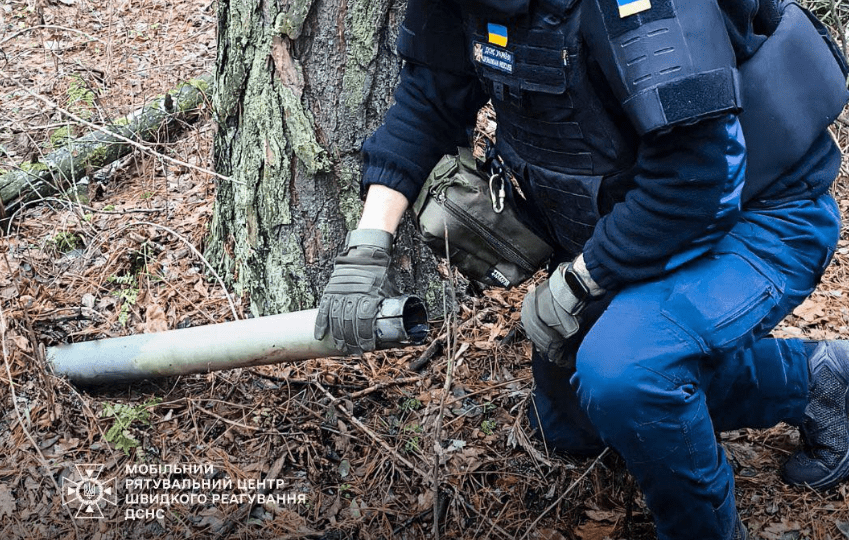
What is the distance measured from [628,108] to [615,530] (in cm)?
142

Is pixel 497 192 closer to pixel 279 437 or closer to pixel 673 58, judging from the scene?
pixel 673 58

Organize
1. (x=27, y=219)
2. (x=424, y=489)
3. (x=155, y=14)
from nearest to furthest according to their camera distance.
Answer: (x=424, y=489) < (x=27, y=219) < (x=155, y=14)

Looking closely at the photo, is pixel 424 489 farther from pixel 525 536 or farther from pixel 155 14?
pixel 155 14

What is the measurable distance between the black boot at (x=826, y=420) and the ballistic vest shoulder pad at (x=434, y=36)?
5.21 ft

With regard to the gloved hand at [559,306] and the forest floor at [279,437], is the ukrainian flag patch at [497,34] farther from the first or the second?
the forest floor at [279,437]

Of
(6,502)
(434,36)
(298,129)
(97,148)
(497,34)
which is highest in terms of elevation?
(497,34)

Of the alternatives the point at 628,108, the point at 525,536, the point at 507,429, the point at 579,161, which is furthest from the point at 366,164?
the point at 525,536

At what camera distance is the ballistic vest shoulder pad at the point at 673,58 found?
1.76 meters

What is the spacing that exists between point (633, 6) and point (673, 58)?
158 mm

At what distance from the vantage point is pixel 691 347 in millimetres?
1990

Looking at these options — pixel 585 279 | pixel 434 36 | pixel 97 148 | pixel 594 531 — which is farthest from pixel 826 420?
pixel 97 148

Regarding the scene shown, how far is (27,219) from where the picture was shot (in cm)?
386

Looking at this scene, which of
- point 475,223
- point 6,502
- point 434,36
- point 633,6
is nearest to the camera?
point 633,6

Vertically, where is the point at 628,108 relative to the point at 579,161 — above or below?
above
